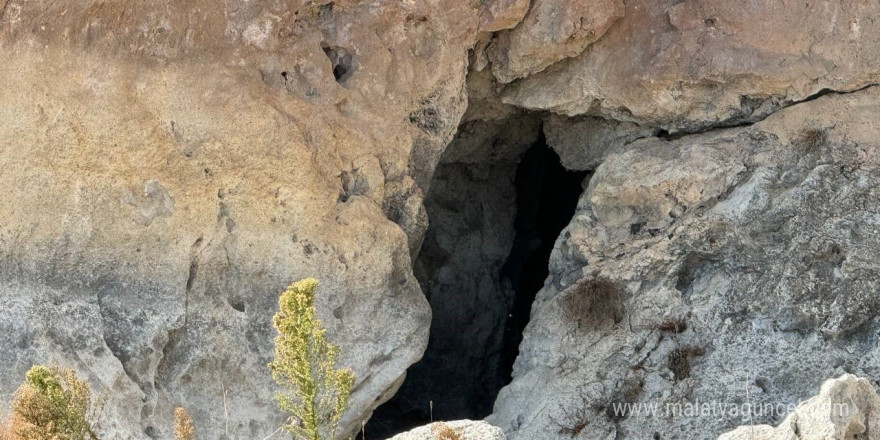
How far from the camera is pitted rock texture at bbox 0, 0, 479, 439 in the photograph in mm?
5691

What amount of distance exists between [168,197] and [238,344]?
0.78m

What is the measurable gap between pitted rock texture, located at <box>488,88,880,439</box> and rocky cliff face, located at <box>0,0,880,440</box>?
1cm

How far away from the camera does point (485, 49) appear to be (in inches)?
265

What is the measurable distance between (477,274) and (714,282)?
96.6 inches

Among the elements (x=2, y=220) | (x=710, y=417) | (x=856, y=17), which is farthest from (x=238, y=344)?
(x=856, y=17)

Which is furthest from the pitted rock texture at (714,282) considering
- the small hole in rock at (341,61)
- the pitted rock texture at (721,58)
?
the small hole in rock at (341,61)

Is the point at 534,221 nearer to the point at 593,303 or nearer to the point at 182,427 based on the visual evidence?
the point at 593,303

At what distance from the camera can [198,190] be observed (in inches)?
234

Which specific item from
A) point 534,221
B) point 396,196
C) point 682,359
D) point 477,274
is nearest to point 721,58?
point 682,359

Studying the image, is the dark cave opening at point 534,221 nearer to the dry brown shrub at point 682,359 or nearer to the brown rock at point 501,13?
the brown rock at point 501,13

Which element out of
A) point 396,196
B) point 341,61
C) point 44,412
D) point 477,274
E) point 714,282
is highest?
point 341,61

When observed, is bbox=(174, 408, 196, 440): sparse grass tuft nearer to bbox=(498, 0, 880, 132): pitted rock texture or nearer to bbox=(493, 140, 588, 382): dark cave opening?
bbox=(498, 0, 880, 132): pitted rock texture

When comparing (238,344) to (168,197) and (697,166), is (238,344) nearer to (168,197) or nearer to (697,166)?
(168,197)

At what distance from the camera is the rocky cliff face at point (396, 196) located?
573 cm
